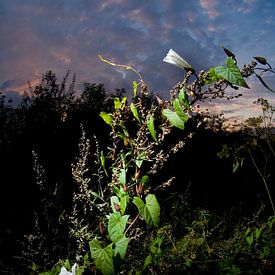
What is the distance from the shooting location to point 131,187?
132 cm

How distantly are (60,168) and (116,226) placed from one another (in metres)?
3.32

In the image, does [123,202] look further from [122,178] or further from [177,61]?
[177,61]

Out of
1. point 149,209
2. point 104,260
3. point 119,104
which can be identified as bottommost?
point 104,260

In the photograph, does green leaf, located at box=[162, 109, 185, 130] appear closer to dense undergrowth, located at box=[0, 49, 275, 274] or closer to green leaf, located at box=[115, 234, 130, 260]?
dense undergrowth, located at box=[0, 49, 275, 274]

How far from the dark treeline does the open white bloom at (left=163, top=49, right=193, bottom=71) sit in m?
2.26

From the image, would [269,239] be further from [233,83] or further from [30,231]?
[30,231]

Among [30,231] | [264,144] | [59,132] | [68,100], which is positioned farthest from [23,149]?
[264,144]

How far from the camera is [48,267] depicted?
114 inches

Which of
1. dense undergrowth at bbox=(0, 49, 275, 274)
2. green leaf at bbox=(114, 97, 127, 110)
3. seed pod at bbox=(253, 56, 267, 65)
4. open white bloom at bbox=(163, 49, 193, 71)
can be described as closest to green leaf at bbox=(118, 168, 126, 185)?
dense undergrowth at bbox=(0, 49, 275, 274)

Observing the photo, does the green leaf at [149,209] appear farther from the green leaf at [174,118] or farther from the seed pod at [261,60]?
the seed pod at [261,60]

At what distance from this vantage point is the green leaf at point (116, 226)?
43.8 inches

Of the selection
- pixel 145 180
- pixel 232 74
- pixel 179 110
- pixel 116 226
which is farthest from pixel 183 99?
pixel 116 226

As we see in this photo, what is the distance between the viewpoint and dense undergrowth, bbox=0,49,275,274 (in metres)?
1.18

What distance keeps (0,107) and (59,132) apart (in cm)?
119
